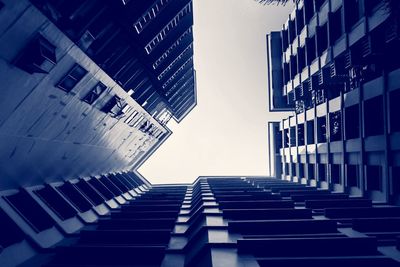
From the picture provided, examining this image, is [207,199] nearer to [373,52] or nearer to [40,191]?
[40,191]

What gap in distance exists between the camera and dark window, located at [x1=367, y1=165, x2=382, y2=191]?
21.9 m

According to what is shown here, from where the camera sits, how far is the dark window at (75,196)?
20.9 m

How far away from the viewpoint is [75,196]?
21688 millimetres

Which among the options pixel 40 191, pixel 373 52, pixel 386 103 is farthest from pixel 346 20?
pixel 40 191

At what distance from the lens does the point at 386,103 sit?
63.0 ft

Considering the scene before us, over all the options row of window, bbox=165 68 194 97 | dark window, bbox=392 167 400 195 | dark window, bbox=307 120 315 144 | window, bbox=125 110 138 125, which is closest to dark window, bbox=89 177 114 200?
window, bbox=125 110 138 125

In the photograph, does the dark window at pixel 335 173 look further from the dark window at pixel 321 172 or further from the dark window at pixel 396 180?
the dark window at pixel 396 180

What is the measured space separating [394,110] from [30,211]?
61.2ft

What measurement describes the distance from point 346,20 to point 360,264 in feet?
59.6

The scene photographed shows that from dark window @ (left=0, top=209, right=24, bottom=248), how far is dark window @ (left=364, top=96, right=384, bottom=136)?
19358 millimetres

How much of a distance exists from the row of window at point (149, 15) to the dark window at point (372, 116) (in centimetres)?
1362

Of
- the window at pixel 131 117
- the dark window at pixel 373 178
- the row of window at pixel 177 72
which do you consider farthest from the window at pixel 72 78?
the dark window at pixel 373 178

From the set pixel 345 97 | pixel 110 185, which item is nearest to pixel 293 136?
pixel 345 97

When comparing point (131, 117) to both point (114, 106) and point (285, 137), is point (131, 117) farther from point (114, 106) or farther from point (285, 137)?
point (285, 137)
